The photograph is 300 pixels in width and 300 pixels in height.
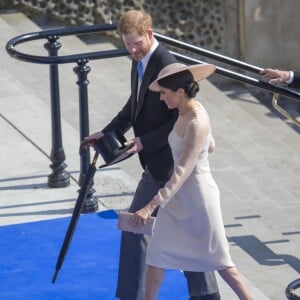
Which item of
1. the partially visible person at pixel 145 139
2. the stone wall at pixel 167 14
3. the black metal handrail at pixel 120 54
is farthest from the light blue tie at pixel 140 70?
the stone wall at pixel 167 14

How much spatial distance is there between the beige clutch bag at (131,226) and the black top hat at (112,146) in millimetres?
401

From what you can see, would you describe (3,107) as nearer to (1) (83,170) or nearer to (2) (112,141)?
(1) (83,170)

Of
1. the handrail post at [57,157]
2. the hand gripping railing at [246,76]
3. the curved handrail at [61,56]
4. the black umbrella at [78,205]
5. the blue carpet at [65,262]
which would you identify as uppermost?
the curved handrail at [61,56]

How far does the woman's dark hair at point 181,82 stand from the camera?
561cm

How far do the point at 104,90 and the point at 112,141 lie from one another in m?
4.99

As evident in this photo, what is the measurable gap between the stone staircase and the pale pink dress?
949 mm

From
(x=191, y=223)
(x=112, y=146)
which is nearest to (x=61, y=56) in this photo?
(x=112, y=146)

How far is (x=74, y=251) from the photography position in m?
7.19

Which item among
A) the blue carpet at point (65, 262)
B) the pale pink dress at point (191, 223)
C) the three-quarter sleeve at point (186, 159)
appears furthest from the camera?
the blue carpet at point (65, 262)

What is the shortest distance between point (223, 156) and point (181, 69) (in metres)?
4.99

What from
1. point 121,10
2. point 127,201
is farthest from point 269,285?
point 121,10

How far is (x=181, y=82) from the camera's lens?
18.4ft

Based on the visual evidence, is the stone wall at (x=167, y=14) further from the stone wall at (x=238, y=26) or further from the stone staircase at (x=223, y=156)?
the stone staircase at (x=223, y=156)

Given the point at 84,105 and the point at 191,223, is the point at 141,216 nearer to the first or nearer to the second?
the point at 191,223
